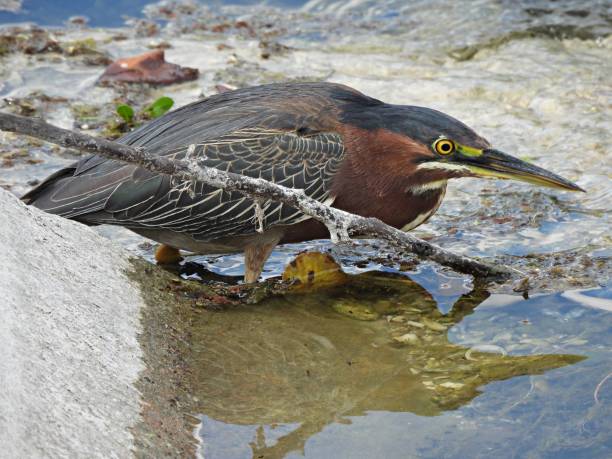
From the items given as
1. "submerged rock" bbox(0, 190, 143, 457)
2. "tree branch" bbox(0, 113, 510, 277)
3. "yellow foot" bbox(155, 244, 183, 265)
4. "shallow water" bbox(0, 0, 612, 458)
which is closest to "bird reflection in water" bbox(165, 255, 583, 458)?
"shallow water" bbox(0, 0, 612, 458)

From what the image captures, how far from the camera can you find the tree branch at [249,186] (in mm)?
3201

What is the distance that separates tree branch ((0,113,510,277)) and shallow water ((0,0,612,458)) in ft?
0.86

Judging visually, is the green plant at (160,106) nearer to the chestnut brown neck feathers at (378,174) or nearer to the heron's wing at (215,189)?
the heron's wing at (215,189)

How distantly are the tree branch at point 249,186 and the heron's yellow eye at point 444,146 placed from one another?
0.61 m

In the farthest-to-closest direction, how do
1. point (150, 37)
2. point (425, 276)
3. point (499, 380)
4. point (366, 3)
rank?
point (366, 3) < point (150, 37) < point (425, 276) < point (499, 380)

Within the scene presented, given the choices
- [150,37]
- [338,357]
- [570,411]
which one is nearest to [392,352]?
[338,357]

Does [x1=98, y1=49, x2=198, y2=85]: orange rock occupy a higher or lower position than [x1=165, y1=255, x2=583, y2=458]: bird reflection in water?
higher

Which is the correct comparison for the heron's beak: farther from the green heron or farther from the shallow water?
the shallow water

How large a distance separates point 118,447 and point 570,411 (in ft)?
5.86

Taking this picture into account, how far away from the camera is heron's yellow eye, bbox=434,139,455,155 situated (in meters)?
5.01

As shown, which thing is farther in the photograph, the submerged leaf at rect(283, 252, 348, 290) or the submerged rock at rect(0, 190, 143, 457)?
the submerged leaf at rect(283, 252, 348, 290)

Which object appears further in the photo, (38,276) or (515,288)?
(515,288)

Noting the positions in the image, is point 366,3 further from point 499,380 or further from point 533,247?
point 499,380

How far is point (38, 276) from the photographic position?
3518 mm
